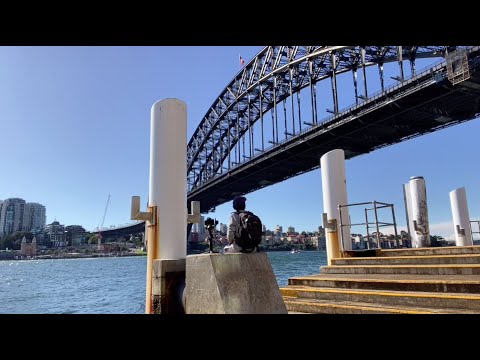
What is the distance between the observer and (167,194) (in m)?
5.44

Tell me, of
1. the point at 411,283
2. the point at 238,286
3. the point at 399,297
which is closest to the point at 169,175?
the point at 238,286

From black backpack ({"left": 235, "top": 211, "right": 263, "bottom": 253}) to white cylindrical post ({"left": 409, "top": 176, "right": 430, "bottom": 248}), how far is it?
30.1 ft

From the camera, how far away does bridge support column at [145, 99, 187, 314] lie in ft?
16.9

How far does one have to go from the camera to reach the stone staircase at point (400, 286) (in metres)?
4.07

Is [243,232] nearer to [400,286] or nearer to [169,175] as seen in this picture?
[169,175]

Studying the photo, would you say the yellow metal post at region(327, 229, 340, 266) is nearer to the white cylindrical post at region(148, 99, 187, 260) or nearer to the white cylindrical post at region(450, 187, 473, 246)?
the white cylindrical post at region(148, 99, 187, 260)

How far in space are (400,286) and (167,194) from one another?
12.0 feet
